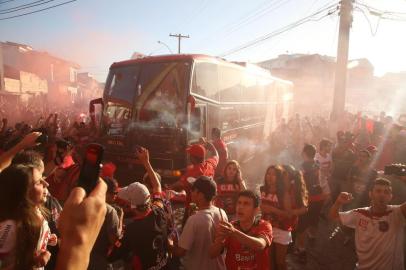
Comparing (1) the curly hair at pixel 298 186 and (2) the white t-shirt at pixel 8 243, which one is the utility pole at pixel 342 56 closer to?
(1) the curly hair at pixel 298 186

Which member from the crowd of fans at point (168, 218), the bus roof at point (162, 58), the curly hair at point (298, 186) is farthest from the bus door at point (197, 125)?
the curly hair at point (298, 186)

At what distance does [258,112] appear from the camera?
15.1 metres

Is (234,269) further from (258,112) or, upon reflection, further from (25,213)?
(258,112)

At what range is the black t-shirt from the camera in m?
3.02

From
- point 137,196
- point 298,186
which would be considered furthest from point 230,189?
point 137,196

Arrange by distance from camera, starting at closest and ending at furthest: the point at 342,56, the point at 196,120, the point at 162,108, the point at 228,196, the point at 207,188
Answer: the point at 207,188, the point at 228,196, the point at 196,120, the point at 162,108, the point at 342,56

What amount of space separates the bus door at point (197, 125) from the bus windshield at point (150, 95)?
1.01ft

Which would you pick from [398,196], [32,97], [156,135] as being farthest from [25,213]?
[32,97]

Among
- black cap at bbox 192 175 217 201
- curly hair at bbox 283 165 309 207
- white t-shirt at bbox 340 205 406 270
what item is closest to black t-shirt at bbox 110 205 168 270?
black cap at bbox 192 175 217 201

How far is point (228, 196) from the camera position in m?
4.89

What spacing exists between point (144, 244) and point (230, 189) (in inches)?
85.3

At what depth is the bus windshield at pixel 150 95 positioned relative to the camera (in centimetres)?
859

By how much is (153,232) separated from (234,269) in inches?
35.4

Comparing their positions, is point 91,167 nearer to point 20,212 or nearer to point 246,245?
point 20,212
